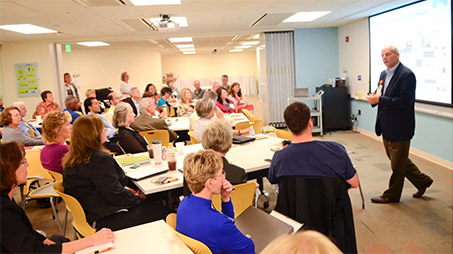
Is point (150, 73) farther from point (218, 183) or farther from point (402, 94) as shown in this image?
point (218, 183)

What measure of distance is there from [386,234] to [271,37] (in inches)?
292

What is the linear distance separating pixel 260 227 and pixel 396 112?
272 cm

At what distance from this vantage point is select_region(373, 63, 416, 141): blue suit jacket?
4.16 metres

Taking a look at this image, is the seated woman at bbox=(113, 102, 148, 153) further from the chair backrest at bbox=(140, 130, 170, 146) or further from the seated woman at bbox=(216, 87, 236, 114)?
the seated woman at bbox=(216, 87, 236, 114)

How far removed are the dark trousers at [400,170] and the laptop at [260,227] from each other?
250cm

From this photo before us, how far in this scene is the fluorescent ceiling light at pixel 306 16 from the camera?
295 inches

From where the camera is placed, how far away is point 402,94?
416 cm

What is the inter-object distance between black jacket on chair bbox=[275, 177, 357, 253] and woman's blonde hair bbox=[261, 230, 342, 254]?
1598 millimetres

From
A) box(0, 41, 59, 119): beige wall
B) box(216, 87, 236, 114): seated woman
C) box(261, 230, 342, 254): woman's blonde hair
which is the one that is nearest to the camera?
box(261, 230, 342, 254): woman's blonde hair

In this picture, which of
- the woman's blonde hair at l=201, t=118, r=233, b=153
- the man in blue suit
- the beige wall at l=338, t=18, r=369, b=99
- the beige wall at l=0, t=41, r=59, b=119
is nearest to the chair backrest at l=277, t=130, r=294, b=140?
the man in blue suit

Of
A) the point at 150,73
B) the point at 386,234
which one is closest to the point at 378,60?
the point at 386,234

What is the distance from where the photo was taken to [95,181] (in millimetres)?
2809

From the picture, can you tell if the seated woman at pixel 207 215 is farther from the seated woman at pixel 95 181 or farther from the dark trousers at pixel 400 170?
the dark trousers at pixel 400 170

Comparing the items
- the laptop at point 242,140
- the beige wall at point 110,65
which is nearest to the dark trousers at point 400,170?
the laptop at point 242,140
